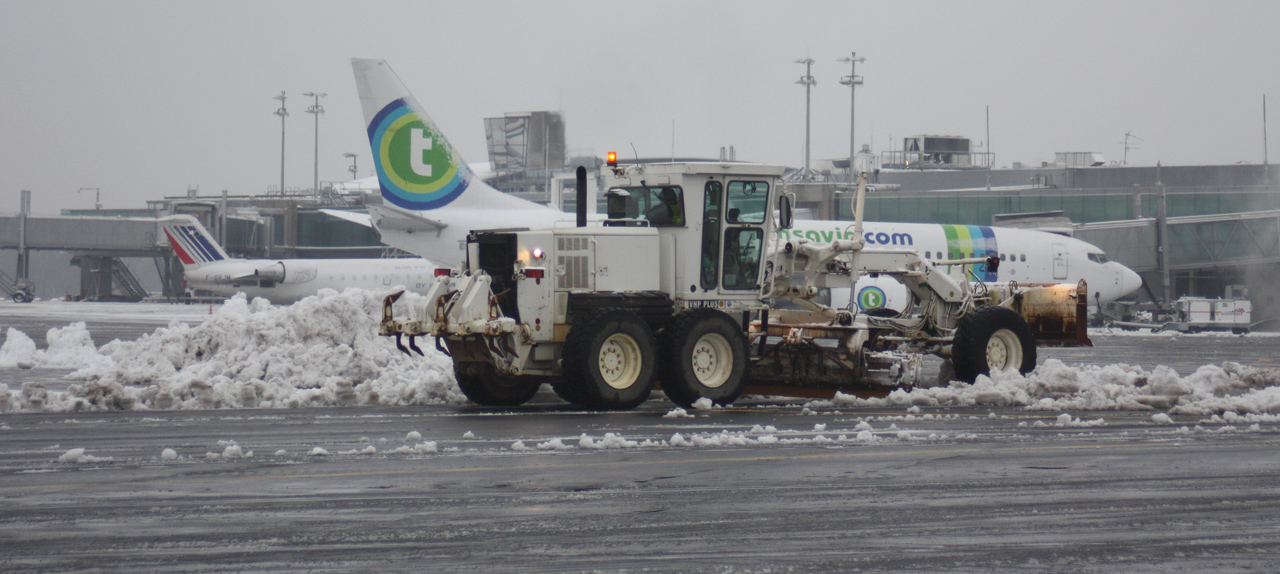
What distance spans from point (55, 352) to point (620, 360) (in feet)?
49.7

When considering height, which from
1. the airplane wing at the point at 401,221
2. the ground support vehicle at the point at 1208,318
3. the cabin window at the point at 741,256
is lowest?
the ground support vehicle at the point at 1208,318

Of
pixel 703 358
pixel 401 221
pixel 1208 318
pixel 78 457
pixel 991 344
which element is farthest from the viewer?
pixel 1208 318

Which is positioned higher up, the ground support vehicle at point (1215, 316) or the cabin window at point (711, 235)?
the cabin window at point (711, 235)

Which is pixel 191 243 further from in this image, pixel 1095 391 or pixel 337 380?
pixel 1095 391

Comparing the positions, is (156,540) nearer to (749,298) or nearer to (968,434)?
(968,434)

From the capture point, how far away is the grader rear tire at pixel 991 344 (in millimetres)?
17375

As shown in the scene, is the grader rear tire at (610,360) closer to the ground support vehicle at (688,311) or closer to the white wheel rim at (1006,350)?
the ground support vehicle at (688,311)

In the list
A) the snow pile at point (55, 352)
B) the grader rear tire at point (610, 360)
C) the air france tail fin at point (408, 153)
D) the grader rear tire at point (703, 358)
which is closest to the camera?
the grader rear tire at point (610, 360)

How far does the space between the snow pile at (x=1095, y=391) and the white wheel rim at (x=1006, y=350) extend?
90 cm

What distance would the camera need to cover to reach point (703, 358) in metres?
15.8

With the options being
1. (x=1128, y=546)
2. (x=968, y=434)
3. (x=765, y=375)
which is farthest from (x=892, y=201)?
(x=1128, y=546)

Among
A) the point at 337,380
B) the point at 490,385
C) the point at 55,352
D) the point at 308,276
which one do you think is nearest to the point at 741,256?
the point at 490,385

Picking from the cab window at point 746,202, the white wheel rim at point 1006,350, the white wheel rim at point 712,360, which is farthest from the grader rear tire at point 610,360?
the white wheel rim at point 1006,350

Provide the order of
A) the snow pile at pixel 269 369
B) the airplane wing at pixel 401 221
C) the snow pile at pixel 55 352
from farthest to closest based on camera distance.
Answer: the airplane wing at pixel 401 221
the snow pile at pixel 55 352
the snow pile at pixel 269 369
